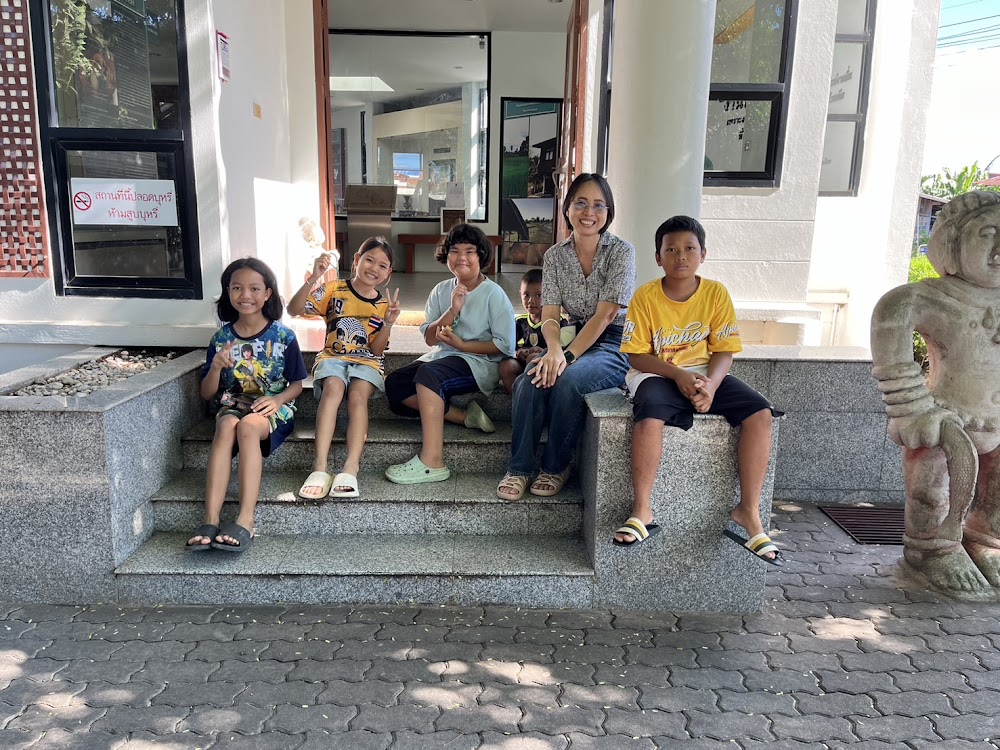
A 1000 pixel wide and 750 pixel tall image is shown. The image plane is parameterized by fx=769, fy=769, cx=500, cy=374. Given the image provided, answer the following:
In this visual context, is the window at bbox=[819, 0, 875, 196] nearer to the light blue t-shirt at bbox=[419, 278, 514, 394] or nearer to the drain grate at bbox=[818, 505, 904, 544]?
the drain grate at bbox=[818, 505, 904, 544]

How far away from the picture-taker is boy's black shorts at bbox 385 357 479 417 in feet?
12.1

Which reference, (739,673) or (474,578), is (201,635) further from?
(739,673)

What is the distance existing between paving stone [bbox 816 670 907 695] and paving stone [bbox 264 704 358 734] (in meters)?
1.65

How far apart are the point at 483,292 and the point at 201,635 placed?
1.99 m

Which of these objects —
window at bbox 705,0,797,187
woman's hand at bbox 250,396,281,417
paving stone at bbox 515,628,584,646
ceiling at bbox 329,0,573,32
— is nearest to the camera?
paving stone at bbox 515,628,584,646

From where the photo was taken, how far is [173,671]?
8.94ft

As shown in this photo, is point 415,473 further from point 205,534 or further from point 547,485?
point 205,534

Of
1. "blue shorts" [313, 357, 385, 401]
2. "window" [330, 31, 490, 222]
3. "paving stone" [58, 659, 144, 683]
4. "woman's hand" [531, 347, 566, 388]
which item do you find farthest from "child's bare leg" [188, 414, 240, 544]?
"window" [330, 31, 490, 222]

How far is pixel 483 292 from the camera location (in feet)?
12.7

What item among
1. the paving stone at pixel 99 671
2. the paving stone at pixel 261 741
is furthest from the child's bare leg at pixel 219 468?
the paving stone at pixel 261 741

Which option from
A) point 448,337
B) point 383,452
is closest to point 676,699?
point 383,452

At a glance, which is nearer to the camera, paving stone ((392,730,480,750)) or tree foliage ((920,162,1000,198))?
paving stone ((392,730,480,750))

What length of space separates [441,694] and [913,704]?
1.60 meters

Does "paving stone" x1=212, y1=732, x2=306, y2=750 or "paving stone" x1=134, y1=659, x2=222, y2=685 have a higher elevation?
"paving stone" x1=212, y1=732, x2=306, y2=750
